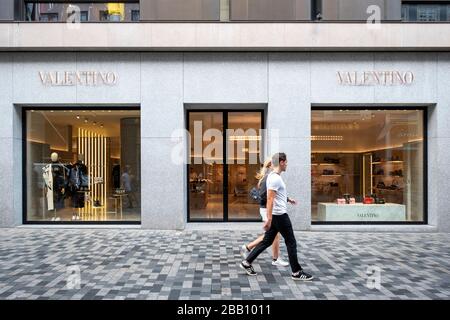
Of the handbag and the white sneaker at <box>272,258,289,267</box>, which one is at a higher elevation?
the handbag

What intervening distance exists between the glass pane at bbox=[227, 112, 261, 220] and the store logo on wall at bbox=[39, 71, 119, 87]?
12.0ft

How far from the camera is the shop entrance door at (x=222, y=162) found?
457 inches

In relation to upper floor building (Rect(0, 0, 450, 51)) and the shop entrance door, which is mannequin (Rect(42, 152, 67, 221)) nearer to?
upper floor building (Rect(0, 0, 450, 51))

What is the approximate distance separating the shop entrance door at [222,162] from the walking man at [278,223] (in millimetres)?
5142

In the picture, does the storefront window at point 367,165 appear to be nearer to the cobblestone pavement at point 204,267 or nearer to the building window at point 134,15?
the cobblestone pavement at point 204,267

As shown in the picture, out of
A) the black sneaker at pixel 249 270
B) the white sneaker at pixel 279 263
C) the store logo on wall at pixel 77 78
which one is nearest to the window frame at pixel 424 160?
the white sneaker at pixel 279 263

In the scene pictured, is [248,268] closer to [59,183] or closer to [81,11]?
[59,183]

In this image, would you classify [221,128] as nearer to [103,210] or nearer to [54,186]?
[103,210]

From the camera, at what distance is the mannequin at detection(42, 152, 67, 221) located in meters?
11.5

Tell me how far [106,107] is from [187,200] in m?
3.62

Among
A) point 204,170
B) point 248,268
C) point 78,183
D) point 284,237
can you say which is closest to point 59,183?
point 78,183

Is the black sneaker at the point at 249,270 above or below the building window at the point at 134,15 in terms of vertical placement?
below

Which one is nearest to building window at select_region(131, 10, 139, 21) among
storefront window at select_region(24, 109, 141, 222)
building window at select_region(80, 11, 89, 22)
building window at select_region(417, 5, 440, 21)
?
building window at select_region(80, 11, 89, 22)
